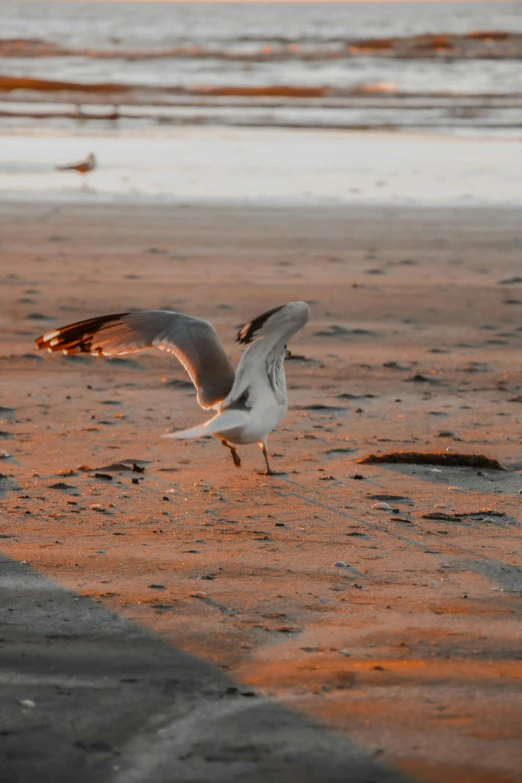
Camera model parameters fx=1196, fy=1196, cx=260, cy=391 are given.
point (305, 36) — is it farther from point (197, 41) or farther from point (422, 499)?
point (422, 499)

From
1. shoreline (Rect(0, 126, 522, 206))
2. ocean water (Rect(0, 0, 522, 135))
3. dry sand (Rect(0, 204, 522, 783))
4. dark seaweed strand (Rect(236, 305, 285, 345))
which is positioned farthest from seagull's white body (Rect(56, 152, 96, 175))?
dark seaweed strand (Rect(236, 305, 285, 345))

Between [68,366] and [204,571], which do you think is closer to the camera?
[204,571]

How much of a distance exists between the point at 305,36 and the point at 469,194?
52.6 metres

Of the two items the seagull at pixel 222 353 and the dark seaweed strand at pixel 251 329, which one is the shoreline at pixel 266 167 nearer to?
the seagull at pixel 222 353

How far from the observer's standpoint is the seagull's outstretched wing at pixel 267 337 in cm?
483

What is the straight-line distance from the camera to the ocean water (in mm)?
25172

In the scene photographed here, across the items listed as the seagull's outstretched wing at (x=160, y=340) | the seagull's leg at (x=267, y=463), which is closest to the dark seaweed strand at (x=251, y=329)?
the seagull's outstretched wing at (x=160, y=340)

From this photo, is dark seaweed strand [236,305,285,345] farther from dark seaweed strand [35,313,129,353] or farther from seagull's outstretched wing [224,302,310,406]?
dark seaweed strand [35,313,129,353]

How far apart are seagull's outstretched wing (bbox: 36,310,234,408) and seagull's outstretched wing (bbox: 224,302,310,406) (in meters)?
0.29

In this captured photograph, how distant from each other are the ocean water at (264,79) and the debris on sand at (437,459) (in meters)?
17.7

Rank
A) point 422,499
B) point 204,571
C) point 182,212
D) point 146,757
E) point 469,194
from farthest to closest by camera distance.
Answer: point 469,194, point 182,212, point 422,499, point 204,571, point 146,757

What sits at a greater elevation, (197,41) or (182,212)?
(197,41)

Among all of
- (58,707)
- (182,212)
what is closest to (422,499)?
(58,707)

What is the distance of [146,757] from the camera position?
2936 millimetres
